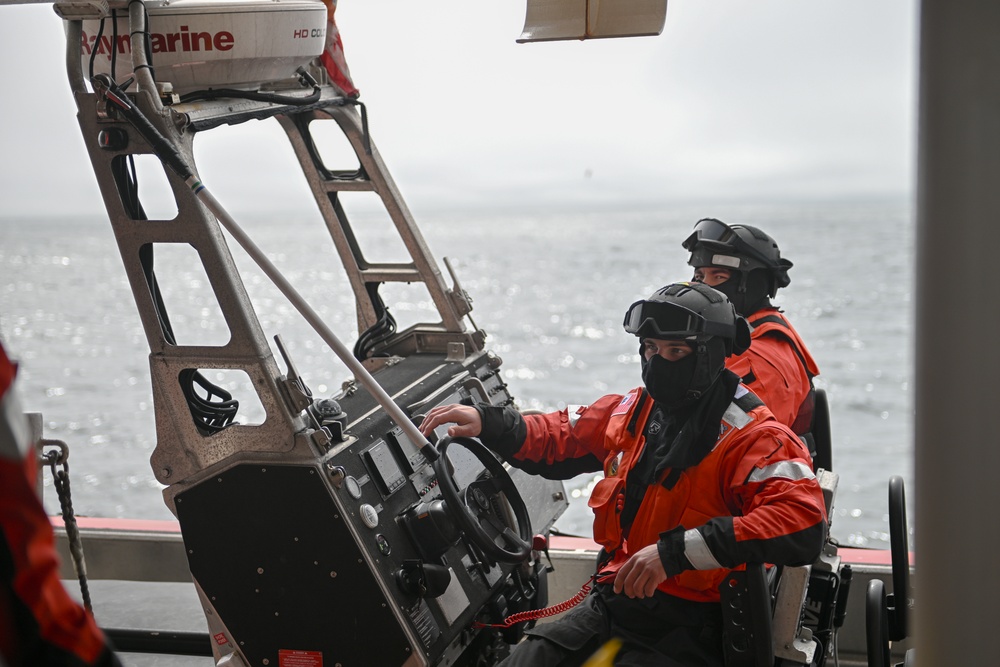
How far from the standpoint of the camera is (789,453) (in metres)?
2.77

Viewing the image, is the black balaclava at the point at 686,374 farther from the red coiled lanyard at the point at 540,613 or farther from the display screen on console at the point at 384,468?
the display screen on console at the point at 384,468

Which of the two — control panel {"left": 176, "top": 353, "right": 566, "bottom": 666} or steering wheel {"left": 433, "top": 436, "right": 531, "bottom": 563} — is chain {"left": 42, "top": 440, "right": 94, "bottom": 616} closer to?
control panel {"left": 176, "top": 353, "right": 566, "bottom": 666}

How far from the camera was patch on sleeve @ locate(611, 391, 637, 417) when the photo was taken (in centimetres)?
317

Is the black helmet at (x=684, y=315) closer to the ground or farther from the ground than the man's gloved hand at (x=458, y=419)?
farther from the ground

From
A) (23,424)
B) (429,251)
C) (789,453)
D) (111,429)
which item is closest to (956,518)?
(23,424)

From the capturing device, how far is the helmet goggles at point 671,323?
2.81m

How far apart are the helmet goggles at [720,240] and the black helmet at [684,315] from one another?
0.99 m

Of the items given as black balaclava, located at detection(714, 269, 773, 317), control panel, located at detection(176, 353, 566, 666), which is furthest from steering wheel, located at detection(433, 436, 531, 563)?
black balaclava, located at detection(714, 269, 773, 317)

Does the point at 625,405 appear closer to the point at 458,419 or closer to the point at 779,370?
the point at 458,419

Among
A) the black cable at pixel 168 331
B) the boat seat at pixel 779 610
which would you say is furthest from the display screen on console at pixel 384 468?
the boat seat at pixel 779 610

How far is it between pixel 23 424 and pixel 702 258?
9.43 ft

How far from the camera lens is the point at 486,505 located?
130 inches

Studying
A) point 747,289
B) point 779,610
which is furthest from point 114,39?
point 779,610

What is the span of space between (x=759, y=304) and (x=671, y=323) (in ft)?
3.94
